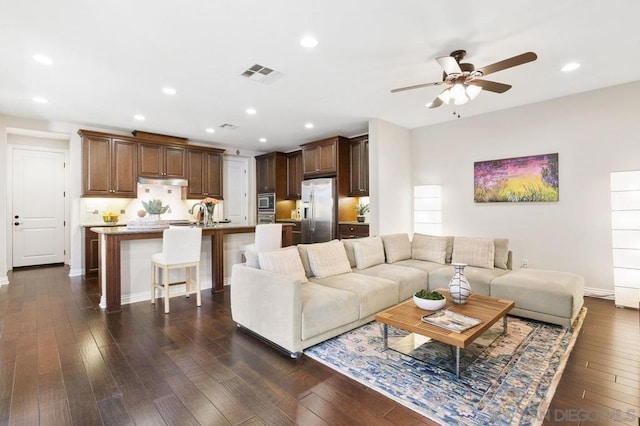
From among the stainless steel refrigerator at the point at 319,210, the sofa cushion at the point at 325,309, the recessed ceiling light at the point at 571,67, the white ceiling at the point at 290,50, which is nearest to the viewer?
the white ceiling at the point at 290,50

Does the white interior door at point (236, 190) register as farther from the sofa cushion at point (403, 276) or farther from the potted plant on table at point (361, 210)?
the sofa cushion at point (403, 276)

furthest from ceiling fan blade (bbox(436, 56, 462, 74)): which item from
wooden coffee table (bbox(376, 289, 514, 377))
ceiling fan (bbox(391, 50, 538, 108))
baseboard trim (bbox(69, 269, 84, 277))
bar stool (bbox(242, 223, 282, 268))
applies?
baseboard trim (bbox(69, 269, 84, 277))

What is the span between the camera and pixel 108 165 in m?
5.84

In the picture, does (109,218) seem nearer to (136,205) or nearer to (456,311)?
(136,205)

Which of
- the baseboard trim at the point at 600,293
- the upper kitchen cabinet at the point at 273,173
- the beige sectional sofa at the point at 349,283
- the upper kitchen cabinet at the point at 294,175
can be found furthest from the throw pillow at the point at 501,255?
the upper kitchen cabinet at the point at 273,173

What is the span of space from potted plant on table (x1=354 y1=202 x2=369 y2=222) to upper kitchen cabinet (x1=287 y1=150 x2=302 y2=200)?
1670mm

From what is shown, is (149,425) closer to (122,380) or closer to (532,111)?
(122,380)

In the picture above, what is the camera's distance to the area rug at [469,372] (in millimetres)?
1854

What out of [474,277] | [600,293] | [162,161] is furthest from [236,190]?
[600,293]

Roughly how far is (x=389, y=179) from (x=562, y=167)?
8.34 feet

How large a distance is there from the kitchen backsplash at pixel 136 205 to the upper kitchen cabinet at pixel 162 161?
1.39 ft

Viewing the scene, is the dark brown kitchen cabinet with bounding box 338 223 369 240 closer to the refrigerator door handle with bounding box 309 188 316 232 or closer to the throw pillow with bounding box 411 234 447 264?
the refrigerator door handle with bounding box 309 188 316 232

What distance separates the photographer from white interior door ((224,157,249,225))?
312 inches

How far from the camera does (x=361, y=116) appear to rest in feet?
17.2
